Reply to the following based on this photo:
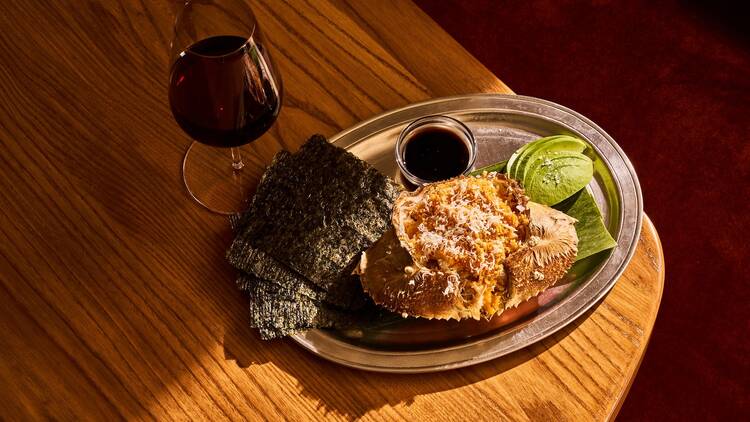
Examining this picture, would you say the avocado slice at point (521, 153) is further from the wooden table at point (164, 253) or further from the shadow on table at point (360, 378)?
the shadow on table at point (360, 378)

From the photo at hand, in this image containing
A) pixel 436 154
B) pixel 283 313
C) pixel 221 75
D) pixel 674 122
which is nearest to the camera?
pixel 221 75

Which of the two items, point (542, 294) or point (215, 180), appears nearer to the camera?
point (542, 294)

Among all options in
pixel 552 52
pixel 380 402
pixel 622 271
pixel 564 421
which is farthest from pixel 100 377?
pixel 552 52

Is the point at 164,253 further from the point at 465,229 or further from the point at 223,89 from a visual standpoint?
the point at 465,229

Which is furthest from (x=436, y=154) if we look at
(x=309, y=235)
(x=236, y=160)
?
(x=236, y=160)

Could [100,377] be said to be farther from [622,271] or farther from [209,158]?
[622,271]
